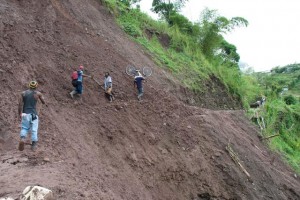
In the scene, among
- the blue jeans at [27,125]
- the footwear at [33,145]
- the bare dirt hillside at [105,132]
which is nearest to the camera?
the blue jeans at [27,125]

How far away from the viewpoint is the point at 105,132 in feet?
35.5

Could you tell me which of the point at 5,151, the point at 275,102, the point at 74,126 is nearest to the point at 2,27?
the point at 74,126

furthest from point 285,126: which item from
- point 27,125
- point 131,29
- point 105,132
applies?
point 27,125

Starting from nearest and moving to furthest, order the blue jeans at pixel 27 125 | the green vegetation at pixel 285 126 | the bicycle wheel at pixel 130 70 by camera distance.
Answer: the blue jeans at pixel 27 125 → the bicycle wheel at pixel 130 70 → the green vegetation at pixel 285 126

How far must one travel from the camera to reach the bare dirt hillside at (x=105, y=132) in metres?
7.89

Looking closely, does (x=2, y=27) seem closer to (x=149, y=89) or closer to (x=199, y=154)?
(x=149, y=89)

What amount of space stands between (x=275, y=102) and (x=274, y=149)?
23.6 feet

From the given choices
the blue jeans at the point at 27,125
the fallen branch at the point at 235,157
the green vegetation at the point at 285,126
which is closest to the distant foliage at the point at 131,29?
the green vegetation at the point at 285,126

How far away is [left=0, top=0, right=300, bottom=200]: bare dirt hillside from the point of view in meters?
7.89

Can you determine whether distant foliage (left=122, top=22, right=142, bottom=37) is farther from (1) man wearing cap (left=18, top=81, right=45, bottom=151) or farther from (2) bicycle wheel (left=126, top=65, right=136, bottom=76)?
(1) man wearing cap (left=18, top=81, right=45, bottom=151)

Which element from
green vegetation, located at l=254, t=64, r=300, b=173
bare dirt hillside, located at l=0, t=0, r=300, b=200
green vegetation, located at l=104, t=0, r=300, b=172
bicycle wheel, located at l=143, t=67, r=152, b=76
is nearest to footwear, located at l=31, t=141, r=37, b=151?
bare dirt hillside, located at l=0, t=0, r=300, b=200

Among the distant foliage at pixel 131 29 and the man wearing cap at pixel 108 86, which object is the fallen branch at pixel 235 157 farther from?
the distant foliage at pixel 131 29

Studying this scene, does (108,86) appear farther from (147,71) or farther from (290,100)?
(290,100)

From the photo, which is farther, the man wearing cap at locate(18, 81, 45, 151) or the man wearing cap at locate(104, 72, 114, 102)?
the man wearing cap at locate(104, 72, 114, 102)
